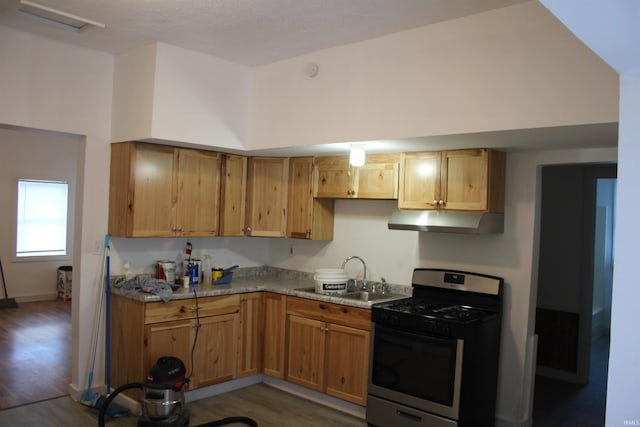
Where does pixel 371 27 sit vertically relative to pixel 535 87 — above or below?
above

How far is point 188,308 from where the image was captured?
4086mm

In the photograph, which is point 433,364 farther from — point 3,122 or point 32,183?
point 32,183

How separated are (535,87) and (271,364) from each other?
3.07 m

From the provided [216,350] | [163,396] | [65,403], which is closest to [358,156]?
[216,350]

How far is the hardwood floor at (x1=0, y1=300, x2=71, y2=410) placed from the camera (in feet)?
13.9

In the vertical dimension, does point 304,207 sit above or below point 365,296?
above

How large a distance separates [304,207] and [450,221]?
1.46 meters

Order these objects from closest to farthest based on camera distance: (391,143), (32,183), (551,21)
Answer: (551,21) → (391,143) → (32,183)

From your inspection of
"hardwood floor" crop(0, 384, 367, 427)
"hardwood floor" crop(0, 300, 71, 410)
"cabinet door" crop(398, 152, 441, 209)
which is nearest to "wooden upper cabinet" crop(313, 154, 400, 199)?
"cabinet door" crop(398, 152, 441, 209)

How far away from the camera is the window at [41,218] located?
7.86 meters

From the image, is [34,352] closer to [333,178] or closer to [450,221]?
[333,178]

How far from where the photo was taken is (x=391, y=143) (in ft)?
11.8

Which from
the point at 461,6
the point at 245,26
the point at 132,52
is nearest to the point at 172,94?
the point at 132,52

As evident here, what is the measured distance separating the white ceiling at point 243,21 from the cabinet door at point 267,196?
109 cm
